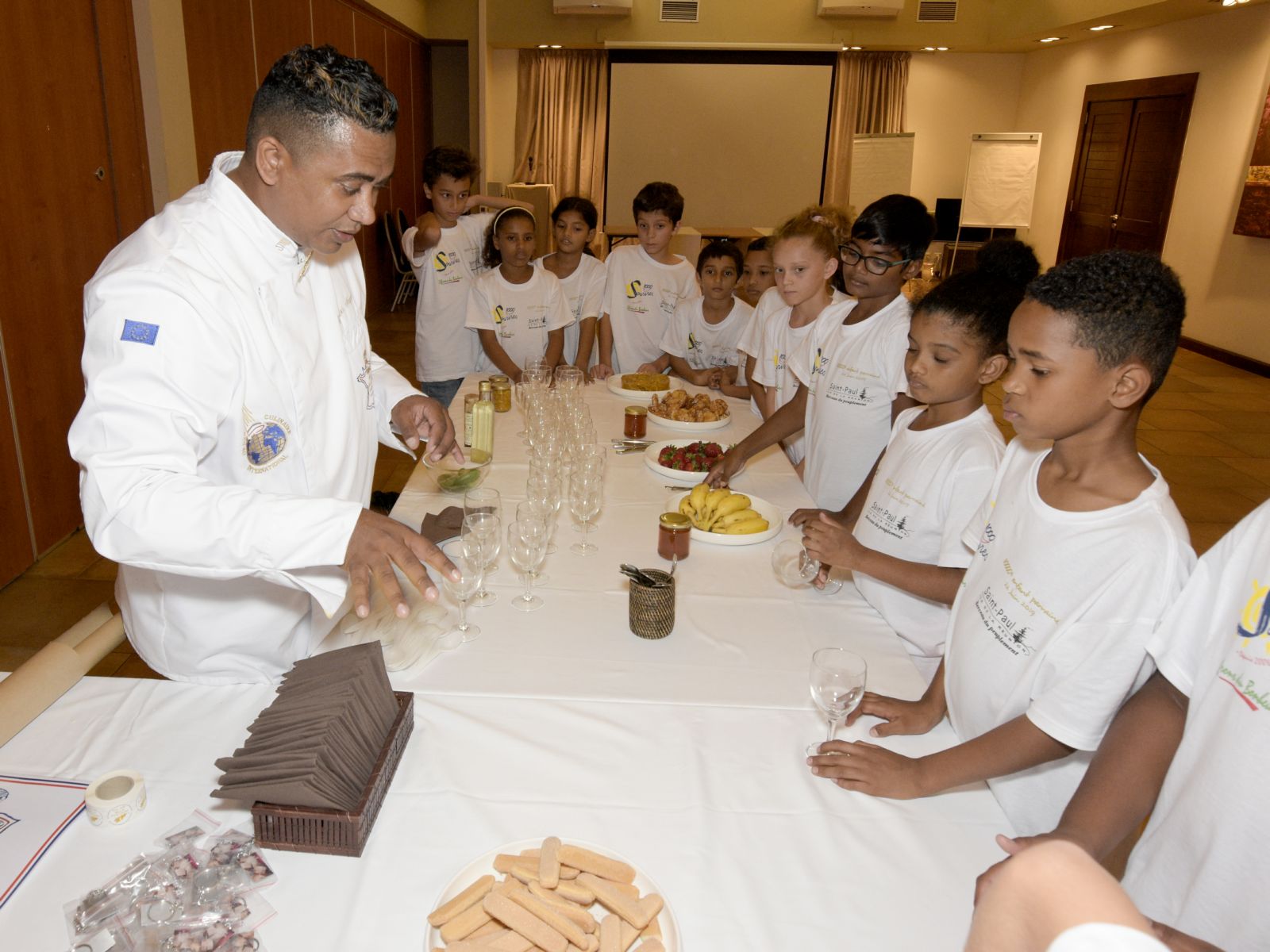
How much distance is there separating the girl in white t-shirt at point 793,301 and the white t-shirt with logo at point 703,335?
1.40 feet

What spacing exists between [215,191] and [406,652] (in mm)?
952

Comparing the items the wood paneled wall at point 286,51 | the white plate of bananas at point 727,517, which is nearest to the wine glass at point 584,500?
the white plate of bananas at point 727,517

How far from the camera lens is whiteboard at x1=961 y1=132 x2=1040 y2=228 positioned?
10641mm

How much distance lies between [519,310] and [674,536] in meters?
2.44

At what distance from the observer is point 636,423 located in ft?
10.3

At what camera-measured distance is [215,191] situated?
1.56 m

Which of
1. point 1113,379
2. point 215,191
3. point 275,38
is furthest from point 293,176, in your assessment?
point 275,38

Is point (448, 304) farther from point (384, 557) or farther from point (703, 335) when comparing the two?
point (384, 557)

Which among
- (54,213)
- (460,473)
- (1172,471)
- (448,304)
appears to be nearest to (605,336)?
(448,304)

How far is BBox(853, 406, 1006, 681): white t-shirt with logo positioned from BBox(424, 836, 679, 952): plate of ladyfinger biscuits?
1.12 m

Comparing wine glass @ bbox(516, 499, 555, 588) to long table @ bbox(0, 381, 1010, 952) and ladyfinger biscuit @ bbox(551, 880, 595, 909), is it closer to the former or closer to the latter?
long table @ bbox(0, 381, 1010, 952)

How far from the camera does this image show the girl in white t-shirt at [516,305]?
4.09m

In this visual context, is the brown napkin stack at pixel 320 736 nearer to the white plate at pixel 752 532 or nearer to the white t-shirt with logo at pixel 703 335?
the white plate at pixel 752 532

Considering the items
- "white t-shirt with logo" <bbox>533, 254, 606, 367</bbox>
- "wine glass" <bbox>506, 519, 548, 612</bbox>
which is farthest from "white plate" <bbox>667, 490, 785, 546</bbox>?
"white t-shirt with logo" <bbox>533, 254, 606, 367</bbox>
